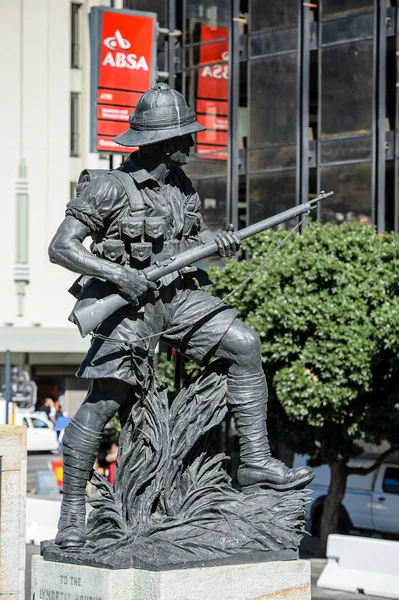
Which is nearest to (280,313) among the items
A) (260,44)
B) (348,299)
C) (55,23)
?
(348,299)

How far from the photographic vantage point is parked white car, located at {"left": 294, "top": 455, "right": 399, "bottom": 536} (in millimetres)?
26375

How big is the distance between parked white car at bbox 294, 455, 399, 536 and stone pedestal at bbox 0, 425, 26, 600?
574 inches

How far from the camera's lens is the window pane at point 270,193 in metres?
39.4

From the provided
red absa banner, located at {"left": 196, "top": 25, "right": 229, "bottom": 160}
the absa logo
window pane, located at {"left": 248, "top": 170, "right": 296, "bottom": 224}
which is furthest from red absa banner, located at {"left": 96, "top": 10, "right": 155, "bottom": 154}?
red absa banner, located at {"left": 196, "top": 25, "right": 229, "bottom": 160}

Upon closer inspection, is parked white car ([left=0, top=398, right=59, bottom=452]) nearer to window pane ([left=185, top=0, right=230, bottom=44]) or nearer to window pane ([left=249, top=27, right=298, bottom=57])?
window pane ([left=185, top=0, right=230, bottom=44])

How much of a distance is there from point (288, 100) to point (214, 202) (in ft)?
13.2

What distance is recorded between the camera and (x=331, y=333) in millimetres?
22312

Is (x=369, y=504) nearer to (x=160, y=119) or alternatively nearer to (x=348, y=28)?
(x=348, y=28)

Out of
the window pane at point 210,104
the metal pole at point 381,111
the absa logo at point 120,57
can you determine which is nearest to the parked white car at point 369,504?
the absa logo at point 120,57

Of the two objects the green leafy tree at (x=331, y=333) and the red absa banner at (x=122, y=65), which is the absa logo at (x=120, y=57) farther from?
the green leafy tree at (x=331, y=333)

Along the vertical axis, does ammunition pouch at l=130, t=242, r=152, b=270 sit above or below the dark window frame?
below

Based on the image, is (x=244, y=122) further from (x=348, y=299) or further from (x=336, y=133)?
(x=348, y=299)

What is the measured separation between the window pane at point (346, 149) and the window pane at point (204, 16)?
5820mm

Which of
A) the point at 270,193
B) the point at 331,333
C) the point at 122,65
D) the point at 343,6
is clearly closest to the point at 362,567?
the point at 331,333
